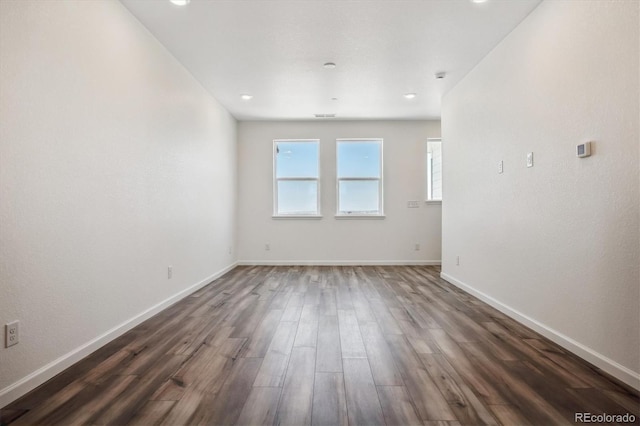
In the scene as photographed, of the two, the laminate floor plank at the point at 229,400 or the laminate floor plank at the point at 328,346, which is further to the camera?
the laminate floor plank at the point at 328,346

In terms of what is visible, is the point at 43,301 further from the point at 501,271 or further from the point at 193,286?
the point at 501,271

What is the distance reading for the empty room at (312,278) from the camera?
1.61m

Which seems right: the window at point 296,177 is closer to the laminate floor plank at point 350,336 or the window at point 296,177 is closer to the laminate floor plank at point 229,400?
the laminate floor plank at point 350,336

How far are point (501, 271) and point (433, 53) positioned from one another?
228 centimetres

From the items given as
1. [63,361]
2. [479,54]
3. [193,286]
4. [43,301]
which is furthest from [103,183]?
[479,54]

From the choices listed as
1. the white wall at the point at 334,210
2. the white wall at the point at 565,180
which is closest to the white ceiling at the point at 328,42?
the white wall at the point at 565,180

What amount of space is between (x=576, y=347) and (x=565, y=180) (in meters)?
1.11

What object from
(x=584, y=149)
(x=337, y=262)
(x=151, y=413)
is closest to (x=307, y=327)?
(x=151, y=413)

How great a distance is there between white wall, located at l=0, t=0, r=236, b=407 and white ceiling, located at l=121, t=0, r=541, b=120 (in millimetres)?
426

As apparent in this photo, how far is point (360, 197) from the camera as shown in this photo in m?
5.86

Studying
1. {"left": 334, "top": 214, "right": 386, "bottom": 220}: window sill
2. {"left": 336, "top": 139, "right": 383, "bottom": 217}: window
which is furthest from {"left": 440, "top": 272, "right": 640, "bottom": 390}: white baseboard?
{"left": 336, "top": 139, "right": 383, "bottom": 217}: window

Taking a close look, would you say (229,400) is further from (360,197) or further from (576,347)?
(360,197)

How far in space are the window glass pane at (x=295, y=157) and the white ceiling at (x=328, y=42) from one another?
1346mm

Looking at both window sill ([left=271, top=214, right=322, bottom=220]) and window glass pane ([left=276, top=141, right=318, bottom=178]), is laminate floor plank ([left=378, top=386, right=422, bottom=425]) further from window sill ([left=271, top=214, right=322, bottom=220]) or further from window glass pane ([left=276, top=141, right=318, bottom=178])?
window glass pane ([left=276, top=141, right=318, bottom=178])
